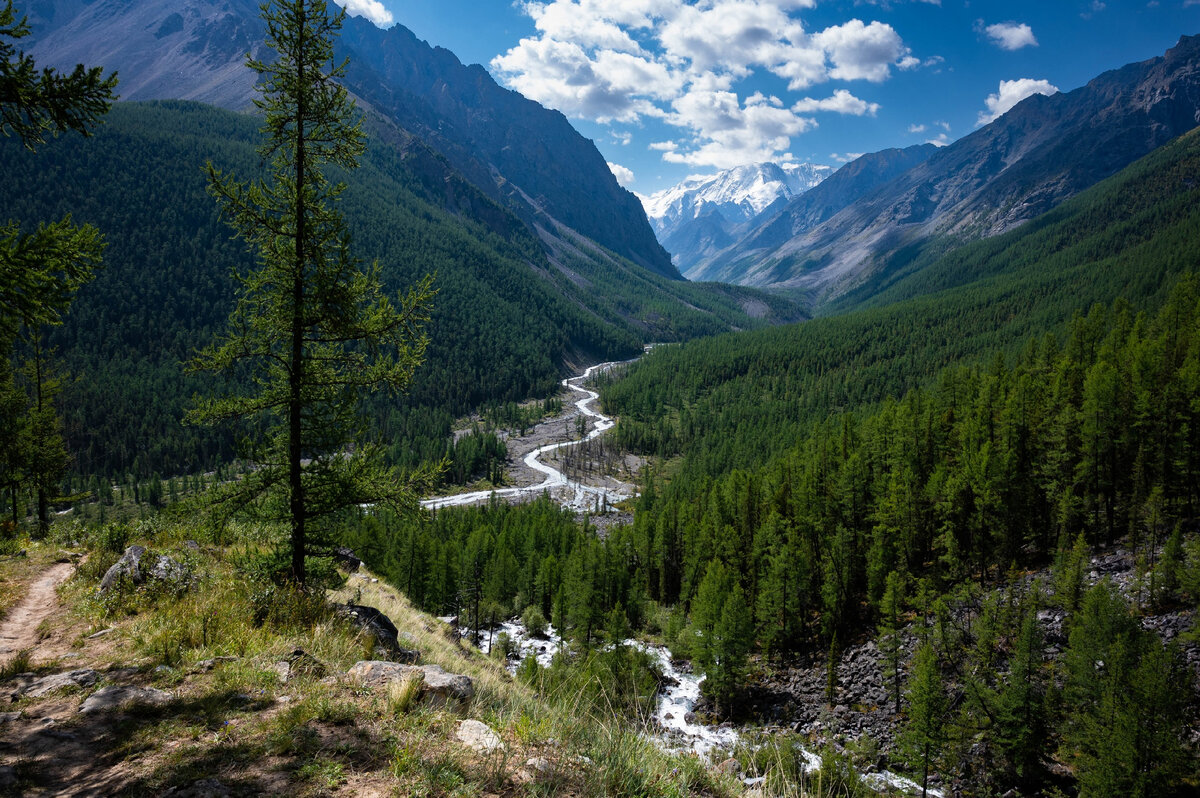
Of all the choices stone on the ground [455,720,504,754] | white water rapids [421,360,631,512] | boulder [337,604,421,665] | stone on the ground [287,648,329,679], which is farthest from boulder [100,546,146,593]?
white water rapids [421,360,631,512]

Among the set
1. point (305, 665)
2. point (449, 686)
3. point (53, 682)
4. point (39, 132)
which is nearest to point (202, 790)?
point (449, 686)

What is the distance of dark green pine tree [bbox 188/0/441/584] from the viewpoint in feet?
34.2

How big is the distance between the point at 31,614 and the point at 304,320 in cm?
825

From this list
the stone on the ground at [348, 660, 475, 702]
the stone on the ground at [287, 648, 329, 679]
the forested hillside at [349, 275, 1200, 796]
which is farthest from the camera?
the forested hillside at [349, 275, 1200, 796]

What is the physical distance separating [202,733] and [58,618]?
792cm

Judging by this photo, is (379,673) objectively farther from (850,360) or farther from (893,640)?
(850,360)

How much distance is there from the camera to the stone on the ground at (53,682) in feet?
21.5

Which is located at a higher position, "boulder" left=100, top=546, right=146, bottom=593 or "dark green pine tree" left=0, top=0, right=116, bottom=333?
"dark green pine tree" left=0, top=0, right=116, bottom=333

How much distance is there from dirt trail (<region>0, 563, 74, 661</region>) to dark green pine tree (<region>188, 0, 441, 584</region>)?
139 inches

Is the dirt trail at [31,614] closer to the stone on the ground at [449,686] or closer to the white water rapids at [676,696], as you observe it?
the stone on the ground at [449,686]

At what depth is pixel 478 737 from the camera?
5742 mm

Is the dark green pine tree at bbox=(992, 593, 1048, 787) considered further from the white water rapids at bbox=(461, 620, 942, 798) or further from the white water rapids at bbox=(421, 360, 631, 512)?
the white water rapids at bbox=(421, 360, 631, 512)

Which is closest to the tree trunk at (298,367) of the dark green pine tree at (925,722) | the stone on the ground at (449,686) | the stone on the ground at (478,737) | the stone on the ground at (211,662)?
the stone on the ground at (211,662)

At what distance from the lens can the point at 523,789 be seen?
4.94 meters
